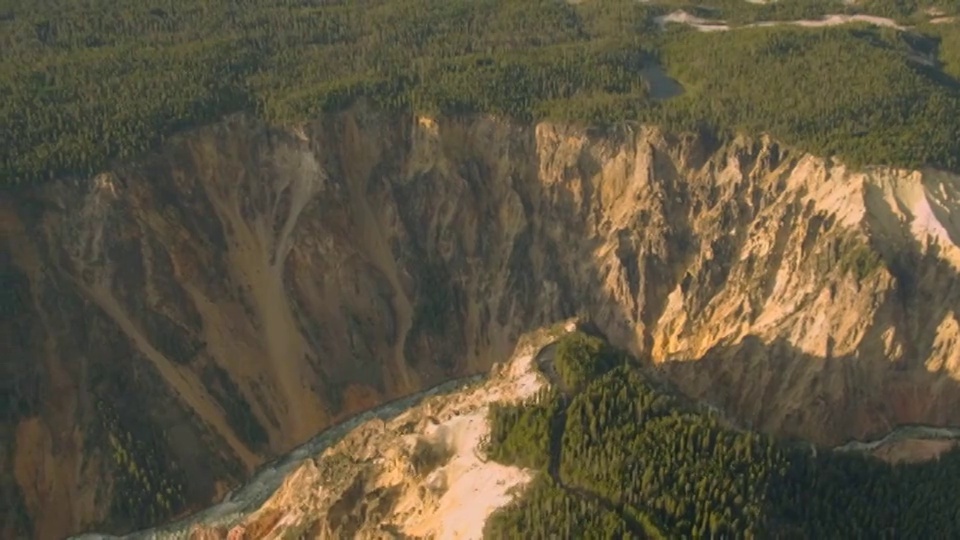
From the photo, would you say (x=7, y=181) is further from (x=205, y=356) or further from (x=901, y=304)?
(x=901, y=304)

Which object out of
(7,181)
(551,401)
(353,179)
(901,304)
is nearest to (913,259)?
(901,304)

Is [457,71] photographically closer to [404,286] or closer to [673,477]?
[404,286]

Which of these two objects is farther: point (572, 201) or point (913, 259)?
point (572, 201)

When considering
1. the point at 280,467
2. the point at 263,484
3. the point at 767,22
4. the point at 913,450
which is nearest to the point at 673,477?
the point at 913,450

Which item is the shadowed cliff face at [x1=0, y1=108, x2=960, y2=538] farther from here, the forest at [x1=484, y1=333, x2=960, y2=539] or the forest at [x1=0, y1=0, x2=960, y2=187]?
the forest at [x1=484, y1=333, x2=960, y2=539]

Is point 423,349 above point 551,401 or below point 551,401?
below
